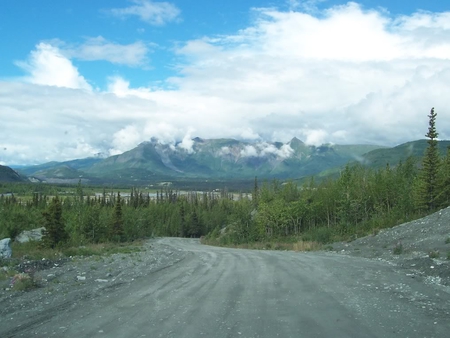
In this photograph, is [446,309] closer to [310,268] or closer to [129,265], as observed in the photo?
[310,268]

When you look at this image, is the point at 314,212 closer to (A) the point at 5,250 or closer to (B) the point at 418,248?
(B) the point at 418,248

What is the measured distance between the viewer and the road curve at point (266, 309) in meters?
9.24

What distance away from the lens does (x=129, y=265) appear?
21797mm

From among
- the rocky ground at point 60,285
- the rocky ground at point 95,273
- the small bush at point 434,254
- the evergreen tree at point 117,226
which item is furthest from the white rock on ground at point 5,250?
the evergreen tree at point 117,226

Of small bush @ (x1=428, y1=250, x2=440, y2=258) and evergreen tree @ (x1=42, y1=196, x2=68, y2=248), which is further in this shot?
evergreen tree @ (x1=42, y1=196, x2=68, y2=248)

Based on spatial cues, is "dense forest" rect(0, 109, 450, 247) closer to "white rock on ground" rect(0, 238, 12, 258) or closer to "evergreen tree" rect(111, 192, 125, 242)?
"evergreen tree" rect(111, 192, 125, 242)

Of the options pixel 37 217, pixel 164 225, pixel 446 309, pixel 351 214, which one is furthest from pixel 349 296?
pixel 164 225

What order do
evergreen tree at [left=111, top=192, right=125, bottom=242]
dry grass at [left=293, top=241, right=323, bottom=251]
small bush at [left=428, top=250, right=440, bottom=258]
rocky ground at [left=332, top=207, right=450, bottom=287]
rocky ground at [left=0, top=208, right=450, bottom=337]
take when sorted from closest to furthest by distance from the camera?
rocky ground at [left=0, top=208, right=450, bottom=337], rocky ground at [left=332, top=207, right=450, bottom=287], small bush at [left=428, top=250, right=440, bottom=258], dry grass at [left=293, top=241, right=323, bottom=251], evergreen tree at [left=111, top=192, right=125, bottom=242]

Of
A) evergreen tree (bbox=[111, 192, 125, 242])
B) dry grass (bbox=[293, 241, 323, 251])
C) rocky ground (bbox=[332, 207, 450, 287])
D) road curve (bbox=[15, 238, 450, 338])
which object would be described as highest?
road curve (bbox=[15, 238, 450, 338])

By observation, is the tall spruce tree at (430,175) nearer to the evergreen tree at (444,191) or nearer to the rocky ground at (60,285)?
the evergreen tree at (444,191)

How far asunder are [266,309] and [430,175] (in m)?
56.2

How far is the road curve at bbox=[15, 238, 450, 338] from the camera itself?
9242 mm

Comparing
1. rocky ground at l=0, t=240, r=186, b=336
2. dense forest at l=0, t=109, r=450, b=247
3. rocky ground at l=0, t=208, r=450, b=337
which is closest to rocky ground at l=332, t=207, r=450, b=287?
rocky ground at l=0, t=208, r=450, b=337

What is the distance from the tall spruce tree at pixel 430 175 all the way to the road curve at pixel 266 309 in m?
45.2
